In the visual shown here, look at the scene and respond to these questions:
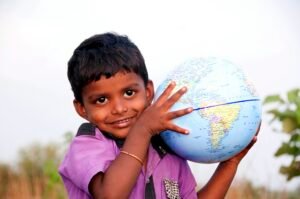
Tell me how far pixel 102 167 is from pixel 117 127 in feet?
0.77

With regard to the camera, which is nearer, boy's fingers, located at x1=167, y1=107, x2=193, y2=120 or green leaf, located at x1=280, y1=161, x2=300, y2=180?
boy's fingers, located at x1=167, y1=107, x2=193, y2=120

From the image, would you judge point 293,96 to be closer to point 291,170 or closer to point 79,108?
point 291,170

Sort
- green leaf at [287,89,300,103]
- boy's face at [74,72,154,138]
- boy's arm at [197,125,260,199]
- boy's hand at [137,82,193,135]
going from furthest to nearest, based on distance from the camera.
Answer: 1. green leaf at [287,89,300,103]
2. boy's arm at [197,125,260,199]
3. boy's face at [74,72,154,138]
4. boy's hand at [137,82,193,135]

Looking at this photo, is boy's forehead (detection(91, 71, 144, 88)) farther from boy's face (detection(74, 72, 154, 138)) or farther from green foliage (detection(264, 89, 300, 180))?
green foliage (detection(264, 89, 300, 180))

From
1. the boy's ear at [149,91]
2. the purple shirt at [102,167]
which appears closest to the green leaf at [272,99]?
the purple shirt at [102,167]

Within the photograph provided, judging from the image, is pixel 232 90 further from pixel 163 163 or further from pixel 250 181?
pixel 250 181

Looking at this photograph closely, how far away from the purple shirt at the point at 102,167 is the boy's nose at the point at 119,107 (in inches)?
8.9

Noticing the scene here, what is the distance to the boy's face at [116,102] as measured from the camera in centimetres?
306

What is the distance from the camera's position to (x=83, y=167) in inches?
121

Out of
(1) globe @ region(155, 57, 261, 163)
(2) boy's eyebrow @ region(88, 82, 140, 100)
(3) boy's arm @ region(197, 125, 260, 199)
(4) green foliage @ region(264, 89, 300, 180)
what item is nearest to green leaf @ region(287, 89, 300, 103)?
(4) green foliage @ region(264, 89, 300, 180)

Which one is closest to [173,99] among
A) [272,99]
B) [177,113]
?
[177,113]

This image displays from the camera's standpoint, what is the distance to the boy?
9.76 ft

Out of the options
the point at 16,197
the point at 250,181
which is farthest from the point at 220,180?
the point at 16,197

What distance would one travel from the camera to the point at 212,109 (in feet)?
10.1
